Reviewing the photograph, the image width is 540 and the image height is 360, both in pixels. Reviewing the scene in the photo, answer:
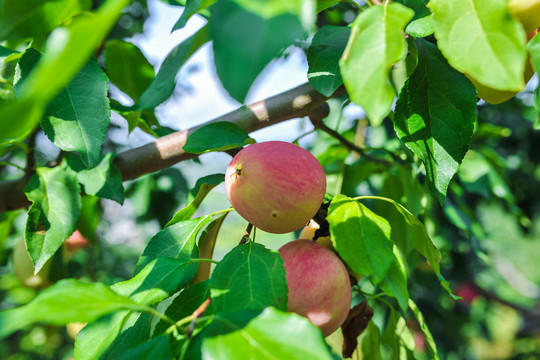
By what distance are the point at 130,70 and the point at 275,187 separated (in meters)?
0.61

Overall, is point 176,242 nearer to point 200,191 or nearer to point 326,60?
point 200,191

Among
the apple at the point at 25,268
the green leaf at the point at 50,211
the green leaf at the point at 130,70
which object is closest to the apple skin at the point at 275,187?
the green leaf at the point at 50,211

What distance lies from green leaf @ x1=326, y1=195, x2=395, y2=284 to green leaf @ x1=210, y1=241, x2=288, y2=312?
0.08 metres

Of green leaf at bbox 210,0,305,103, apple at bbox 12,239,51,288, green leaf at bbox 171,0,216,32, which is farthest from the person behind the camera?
apple at bbox 12,239,51,288

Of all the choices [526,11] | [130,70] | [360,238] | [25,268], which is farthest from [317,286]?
[25,268]

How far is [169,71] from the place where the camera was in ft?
1.82

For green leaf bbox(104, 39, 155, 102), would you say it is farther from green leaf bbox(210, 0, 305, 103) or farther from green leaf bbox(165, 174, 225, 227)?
green leaf bbox(210, 0, 305, 103)

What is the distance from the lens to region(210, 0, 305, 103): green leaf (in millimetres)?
317

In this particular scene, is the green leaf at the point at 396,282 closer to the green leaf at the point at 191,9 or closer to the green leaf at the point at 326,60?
the green leaf at the point at 326,60

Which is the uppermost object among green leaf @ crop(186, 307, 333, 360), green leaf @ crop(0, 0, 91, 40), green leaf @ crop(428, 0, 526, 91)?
green leaf @ crop(0, 0, 91, 40)

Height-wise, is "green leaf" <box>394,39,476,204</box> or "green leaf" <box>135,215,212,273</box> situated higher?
"green leaf" <box>394,39,476,204</box>

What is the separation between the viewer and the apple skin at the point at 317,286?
542 mm

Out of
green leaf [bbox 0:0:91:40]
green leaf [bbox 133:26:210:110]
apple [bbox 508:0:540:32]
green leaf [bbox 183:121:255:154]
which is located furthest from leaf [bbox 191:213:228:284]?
apple [bbox 508:0:540:32]

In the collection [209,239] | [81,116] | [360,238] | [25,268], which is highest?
[81,116]
